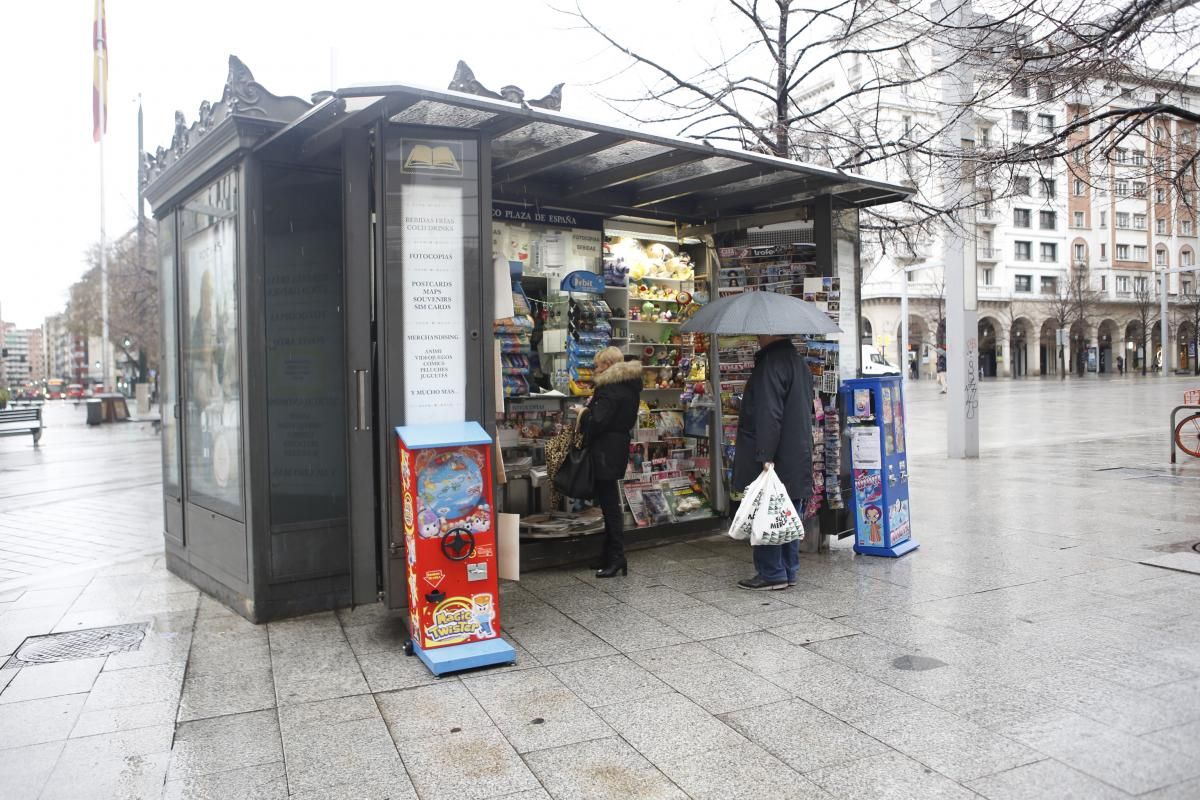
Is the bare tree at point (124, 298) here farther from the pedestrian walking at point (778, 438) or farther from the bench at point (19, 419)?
the pedestrian walking at point (778, 438)

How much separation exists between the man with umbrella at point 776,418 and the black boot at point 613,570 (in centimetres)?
95

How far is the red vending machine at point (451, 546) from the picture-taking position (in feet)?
15.4

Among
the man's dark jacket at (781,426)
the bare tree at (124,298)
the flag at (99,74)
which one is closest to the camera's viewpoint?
the man's dark jacket at (781,426)

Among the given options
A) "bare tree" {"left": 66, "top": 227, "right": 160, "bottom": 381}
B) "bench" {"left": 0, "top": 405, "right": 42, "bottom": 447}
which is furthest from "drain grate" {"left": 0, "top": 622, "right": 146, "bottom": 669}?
"bare tree" {"left": 66, "top": 227, "right": 160, "bottom": 381}

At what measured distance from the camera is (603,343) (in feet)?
25.7

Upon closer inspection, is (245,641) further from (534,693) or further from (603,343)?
(603,343)

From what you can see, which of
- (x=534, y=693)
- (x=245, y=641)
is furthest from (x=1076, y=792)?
(x=245, y=641)

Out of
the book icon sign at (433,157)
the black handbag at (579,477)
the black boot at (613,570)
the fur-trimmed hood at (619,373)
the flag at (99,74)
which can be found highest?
the flag at (99,74)

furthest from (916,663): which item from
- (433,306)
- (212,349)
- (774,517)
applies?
(212,349)

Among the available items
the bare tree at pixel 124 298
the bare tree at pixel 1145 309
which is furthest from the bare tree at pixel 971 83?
the bare tree at pixel 1145 309

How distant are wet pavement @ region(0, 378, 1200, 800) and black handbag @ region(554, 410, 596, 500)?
688 mm

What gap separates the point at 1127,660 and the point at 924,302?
62202 mm

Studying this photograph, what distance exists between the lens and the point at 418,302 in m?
5.05

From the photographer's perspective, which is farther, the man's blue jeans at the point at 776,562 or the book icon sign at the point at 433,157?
the man's blue jeans at the point at 776,562
